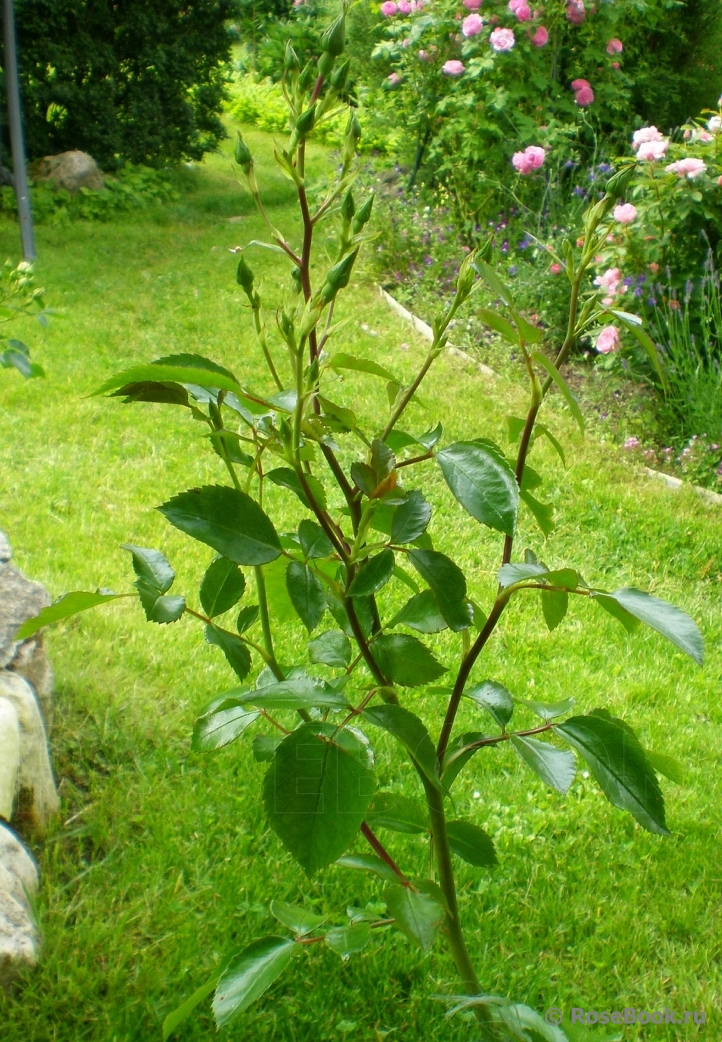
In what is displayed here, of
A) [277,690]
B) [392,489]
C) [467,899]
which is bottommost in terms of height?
[467,899]

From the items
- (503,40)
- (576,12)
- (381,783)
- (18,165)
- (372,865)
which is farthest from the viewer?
(18,165)

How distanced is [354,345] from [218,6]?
5.19 m

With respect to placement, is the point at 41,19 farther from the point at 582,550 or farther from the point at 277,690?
the point at 277,690

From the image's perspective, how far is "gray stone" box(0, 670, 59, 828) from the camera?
1.90 m

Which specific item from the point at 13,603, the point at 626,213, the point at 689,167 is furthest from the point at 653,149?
the point at 13,603

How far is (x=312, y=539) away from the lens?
2.97 feet

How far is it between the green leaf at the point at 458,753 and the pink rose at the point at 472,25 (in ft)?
19.8

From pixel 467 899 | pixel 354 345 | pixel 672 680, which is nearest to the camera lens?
pixel 467 899

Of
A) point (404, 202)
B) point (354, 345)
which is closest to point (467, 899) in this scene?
point (354, 345)

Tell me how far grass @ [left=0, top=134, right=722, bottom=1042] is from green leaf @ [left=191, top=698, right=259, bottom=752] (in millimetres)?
409

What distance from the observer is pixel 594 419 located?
437cm

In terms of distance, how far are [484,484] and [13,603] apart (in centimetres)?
164

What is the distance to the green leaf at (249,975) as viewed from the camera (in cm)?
86

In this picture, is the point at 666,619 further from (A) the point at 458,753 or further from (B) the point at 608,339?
(B) the point at 608,339
